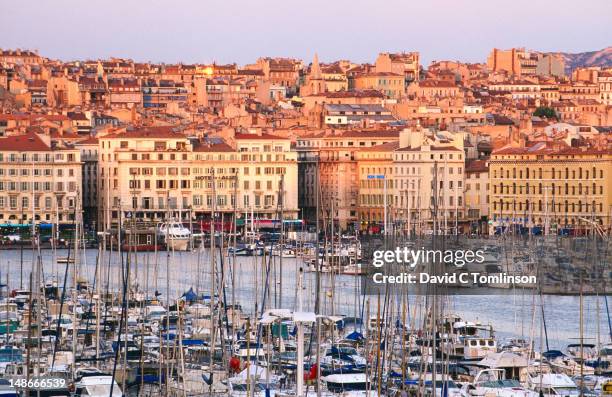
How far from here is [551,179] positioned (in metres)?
51.6

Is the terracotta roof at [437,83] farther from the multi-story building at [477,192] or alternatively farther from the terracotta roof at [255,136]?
the multi-story building at [477,192]

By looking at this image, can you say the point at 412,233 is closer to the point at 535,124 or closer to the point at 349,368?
the point at 349,368

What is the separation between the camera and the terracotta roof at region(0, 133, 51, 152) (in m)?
53.1

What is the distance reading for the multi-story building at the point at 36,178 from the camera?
51.9 metres

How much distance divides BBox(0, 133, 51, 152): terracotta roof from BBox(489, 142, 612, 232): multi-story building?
10.3 m

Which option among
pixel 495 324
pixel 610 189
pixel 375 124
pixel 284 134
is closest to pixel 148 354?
pixel 495 324

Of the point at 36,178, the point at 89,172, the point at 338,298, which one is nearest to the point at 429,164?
the point at 89,172

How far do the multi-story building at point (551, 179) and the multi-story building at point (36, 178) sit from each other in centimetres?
952

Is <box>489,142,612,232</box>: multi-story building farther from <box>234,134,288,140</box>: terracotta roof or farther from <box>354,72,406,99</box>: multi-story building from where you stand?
<box>354,72,406,99</box>: multi-story building

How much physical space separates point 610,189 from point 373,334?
3041 centimetres

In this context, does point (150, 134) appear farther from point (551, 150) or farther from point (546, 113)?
point (546, 113)

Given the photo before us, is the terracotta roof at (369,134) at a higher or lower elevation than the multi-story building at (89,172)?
higher

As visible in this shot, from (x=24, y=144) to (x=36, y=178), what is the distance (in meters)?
1.14

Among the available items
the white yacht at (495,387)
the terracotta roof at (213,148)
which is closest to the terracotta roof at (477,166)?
the terracotta roof at (213,148)
